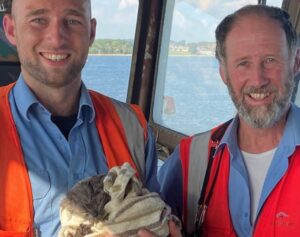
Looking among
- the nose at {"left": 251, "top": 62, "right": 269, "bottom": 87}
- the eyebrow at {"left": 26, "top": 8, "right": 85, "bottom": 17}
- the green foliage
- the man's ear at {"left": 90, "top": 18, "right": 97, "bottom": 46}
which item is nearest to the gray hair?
the nose at {"left": 251, "top": 62, "right": 269, "bottom": 87}

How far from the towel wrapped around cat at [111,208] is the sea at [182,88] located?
2.01 meters

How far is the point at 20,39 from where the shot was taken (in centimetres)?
222

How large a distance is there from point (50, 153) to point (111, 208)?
50 centimetres

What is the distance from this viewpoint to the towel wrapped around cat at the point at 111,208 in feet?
5.64

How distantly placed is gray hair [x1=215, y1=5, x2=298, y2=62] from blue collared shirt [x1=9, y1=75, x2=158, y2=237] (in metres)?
0.70

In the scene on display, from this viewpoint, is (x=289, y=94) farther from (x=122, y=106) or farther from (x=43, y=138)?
(x=43, y=138)

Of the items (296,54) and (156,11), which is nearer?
(296,54)

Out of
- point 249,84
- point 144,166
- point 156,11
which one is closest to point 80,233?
point 144,166

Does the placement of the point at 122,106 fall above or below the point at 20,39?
below

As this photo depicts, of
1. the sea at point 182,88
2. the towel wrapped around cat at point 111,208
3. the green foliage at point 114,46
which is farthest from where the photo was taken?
the green foliage at point 114,46

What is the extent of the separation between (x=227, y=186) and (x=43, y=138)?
80cm

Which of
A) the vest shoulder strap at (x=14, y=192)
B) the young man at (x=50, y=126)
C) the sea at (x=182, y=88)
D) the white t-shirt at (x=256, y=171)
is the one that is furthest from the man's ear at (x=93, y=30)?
the sea at (x=182, y=88)

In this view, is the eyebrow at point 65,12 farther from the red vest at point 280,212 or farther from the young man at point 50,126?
the red vest at point 280,212

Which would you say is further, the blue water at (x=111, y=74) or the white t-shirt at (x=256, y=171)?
the blue water at (x=111, y=74)
